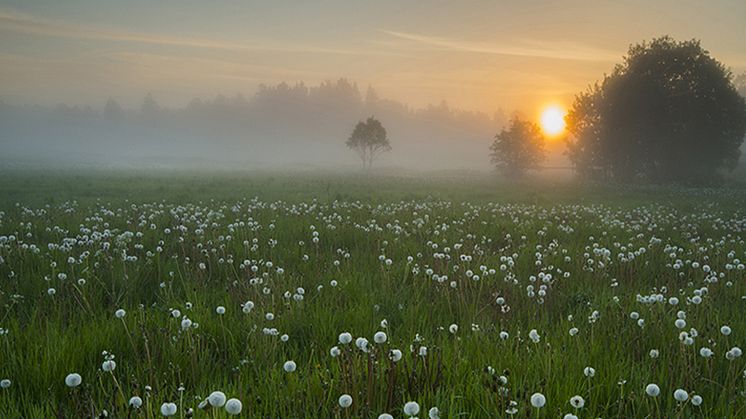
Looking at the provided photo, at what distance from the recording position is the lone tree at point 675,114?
42.5m

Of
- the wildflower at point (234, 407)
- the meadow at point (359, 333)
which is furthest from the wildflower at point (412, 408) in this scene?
the wildflower at point (234, 407)

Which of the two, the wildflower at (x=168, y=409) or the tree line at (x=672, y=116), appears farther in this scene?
the tree line at (x=672, y=116)

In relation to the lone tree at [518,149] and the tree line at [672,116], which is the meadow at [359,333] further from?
the lone tree at [518,149]

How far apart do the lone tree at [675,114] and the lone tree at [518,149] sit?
20107 millimetres

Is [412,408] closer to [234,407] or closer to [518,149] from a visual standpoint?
[234,407]

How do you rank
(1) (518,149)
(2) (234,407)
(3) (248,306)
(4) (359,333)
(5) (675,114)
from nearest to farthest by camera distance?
(2) (234,407)
(3) (248,306)
(4) (359,333)
(5) (675,114)
(1) (518,149)

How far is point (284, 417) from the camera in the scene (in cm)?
259

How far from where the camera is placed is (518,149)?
218 ft

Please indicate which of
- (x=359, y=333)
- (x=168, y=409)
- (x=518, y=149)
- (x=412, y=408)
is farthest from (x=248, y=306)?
(x=518, y=149)

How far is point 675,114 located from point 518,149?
2495cm

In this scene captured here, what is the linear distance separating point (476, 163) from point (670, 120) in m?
158

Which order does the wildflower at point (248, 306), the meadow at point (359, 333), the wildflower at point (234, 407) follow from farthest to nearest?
the wildflower at point (248, 306) → the meadow at point (359, 333) → the wildflower at point (234, 407)

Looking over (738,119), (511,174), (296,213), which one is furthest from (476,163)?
(296,213)

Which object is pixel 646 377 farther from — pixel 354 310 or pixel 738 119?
pixel 738 119
